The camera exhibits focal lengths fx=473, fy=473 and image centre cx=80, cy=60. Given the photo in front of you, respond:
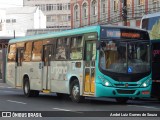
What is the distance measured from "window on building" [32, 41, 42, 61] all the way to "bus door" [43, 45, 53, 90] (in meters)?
0.48

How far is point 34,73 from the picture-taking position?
23203 millimetres

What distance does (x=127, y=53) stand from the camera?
18.0 metres

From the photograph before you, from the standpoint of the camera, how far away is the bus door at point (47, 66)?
21.6 meters

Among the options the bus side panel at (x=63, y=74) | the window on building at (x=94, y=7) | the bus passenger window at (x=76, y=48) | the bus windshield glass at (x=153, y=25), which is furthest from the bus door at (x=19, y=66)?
the window on building at (x=94, y=7)

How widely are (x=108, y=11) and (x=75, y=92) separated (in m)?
34.2

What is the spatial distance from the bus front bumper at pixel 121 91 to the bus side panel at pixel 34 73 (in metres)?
Answer: 5.48

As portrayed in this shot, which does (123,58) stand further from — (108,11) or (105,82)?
(108,11)

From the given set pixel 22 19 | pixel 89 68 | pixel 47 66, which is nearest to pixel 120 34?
pixel 89 68

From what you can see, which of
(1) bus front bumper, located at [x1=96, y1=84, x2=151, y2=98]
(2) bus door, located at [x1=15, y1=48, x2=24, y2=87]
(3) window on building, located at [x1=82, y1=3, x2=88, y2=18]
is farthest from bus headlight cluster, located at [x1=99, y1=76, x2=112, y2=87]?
(3) window on building, located at [x1=82, y1=3, x2=88, y2=18]

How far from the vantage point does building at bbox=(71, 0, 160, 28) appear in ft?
151

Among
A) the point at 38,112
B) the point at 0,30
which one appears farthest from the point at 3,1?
the point at 38,112

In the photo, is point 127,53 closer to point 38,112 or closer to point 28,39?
point 38,112

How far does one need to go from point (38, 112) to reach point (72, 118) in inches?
92.5

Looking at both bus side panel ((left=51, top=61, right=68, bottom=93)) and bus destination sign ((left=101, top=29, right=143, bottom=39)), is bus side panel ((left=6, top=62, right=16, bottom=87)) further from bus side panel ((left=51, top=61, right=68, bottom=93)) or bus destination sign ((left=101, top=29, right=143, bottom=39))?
bus destination sign ((left=101, top=29, right=143, bottom=39))
